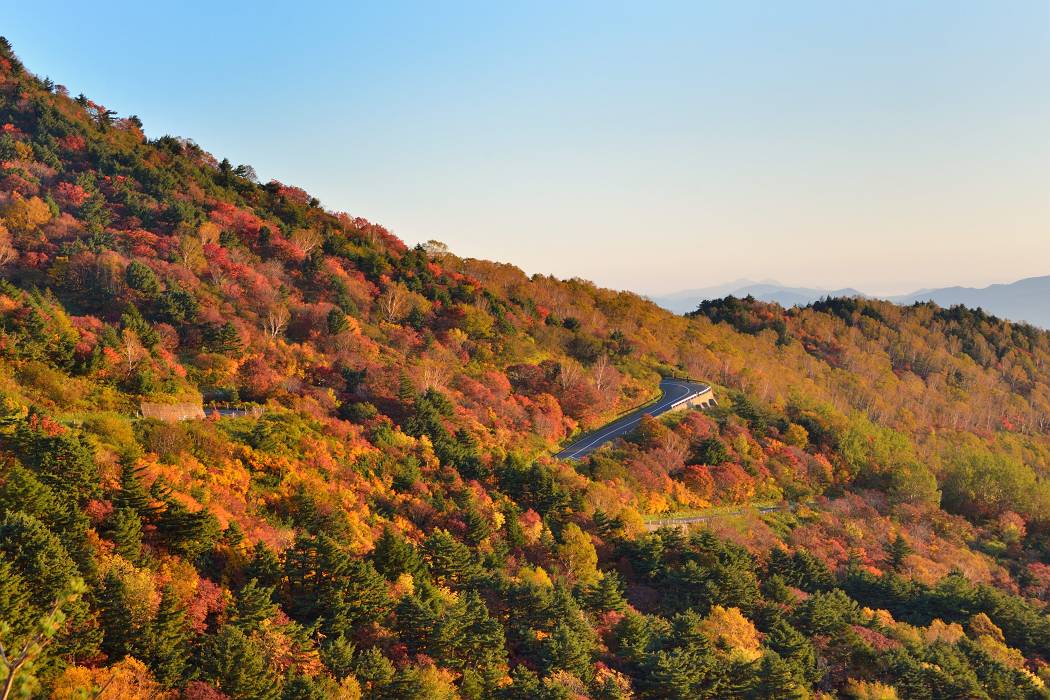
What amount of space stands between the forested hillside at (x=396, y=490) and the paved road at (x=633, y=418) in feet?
6.33

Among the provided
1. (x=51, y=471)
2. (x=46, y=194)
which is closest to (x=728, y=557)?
(x=51, y=471)

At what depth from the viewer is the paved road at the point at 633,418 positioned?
57.1m

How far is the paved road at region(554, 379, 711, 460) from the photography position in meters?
→ 57.1

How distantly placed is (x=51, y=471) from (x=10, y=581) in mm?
7069

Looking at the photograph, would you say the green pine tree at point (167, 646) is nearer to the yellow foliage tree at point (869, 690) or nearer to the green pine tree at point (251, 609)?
the green pine tree at point (251, 609)

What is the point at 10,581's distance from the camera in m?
19.3

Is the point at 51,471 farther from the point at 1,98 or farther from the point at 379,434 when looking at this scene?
the point at 1,98

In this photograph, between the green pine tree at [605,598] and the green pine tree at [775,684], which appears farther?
the green pine tree at [605,598]

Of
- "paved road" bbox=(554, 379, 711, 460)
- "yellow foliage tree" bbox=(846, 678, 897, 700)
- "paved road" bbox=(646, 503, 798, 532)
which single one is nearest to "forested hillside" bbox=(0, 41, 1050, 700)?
"yellow foliage tree" bbox=(846, 678, 897, 700)

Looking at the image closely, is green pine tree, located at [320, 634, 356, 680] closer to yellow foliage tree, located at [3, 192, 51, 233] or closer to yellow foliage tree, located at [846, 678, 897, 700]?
yellow foliage tree, located at [846, 678, 897, 700]

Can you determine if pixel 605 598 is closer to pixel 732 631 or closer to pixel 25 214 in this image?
pixel 732 631

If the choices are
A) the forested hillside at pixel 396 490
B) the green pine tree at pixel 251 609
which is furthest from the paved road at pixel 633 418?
the green pine tree at pixel 251 609

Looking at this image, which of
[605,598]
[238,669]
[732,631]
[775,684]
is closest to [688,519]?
[732,631]

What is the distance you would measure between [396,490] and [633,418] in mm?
31509
